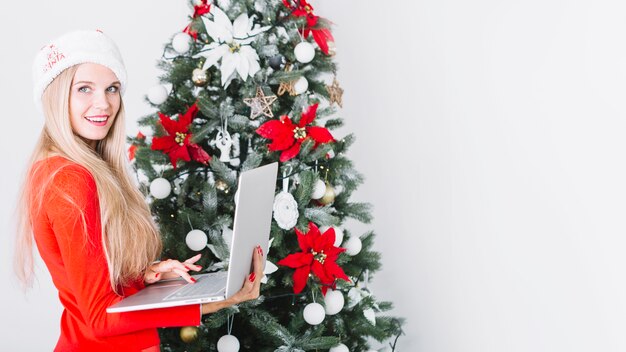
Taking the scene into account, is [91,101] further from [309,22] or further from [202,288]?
[309,22]

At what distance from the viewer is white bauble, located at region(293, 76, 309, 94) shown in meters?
2.07

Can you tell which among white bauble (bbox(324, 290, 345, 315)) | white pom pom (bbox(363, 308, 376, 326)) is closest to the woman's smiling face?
white bauble (bbox(324, 290, 345, 315))

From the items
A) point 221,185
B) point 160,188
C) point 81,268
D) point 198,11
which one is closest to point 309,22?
point 198,11

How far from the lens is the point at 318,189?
2.04 meters

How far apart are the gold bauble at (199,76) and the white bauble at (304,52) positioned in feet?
1.01

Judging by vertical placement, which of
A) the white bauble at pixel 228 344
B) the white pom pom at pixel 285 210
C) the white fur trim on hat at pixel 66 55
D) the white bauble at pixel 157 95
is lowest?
the white bauble at pixel 228 344

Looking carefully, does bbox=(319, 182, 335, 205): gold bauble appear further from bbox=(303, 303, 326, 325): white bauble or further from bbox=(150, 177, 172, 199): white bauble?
bbox=(150, 177, 172, 199): white bauble

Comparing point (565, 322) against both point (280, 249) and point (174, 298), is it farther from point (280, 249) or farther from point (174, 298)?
point (174, 298)

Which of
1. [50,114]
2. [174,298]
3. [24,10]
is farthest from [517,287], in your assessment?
[24,10]

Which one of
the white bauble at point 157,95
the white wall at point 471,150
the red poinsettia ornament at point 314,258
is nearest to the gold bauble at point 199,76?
the white bauble at point 157,95

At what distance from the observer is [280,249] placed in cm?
210

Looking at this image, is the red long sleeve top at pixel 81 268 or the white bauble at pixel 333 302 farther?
the white bauble at pixel 333 302

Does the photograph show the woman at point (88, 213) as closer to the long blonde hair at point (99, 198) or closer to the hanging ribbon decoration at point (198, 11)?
the long blonde hair at point (99, 198)

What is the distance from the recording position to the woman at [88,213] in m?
1.28
